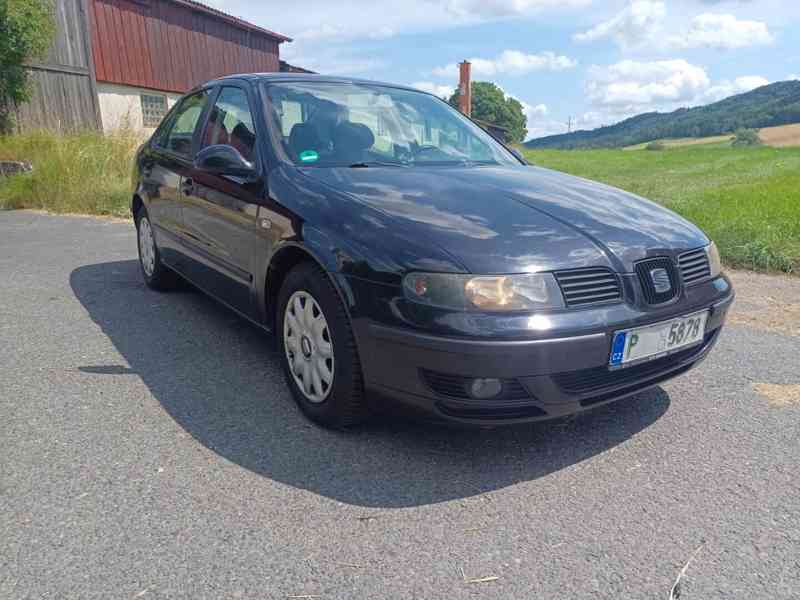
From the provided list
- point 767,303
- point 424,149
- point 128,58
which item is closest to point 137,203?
point 424,149

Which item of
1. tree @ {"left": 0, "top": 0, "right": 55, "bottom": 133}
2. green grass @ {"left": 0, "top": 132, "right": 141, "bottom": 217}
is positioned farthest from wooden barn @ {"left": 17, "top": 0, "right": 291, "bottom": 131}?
green grass @ {"left": 0, "top": 132, "right": 141, "bottom": 217}

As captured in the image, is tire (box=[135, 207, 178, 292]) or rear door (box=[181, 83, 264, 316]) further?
tire (box=[135, 207, 178, 292])

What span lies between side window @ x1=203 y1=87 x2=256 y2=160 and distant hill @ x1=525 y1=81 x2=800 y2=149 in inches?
2843

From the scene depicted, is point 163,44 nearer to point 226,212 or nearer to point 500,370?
point 226,212

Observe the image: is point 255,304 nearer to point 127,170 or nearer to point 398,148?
point 398,148

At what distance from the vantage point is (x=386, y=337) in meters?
2.35

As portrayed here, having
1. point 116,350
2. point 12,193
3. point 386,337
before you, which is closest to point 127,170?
point 12,193

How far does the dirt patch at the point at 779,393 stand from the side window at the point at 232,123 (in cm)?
284

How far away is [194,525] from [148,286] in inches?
139

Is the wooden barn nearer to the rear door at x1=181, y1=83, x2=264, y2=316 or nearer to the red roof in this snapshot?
the red roof

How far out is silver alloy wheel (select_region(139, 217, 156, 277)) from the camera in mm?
5000

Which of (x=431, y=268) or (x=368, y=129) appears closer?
(x=431, y=268)

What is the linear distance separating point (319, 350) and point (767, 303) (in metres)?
3.84

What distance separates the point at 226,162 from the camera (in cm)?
320
